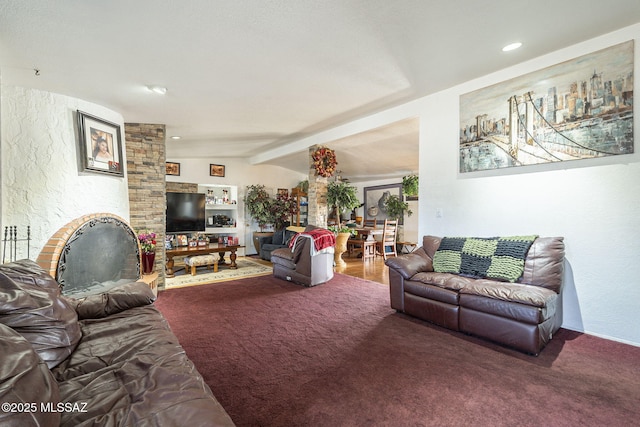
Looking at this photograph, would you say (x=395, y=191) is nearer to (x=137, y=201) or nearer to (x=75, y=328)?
(x=137, y=201)

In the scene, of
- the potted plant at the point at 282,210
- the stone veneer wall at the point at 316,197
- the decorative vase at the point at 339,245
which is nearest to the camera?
the stone veneer wall at the point at 316,197

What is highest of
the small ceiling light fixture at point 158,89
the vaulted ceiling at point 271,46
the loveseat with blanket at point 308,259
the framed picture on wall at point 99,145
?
the vaulted ceiling at point 271,46

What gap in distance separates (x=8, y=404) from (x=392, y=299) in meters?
3.09

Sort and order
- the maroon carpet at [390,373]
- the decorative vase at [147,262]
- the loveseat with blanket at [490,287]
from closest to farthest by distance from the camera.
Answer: the maroon carpet at [390,373]
the loveseat with blanket at [490,287]
the decorative vase at [147,262]

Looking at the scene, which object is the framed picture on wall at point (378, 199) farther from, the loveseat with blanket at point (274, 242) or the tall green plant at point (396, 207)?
the loveseat with blanket at point (274, 242)

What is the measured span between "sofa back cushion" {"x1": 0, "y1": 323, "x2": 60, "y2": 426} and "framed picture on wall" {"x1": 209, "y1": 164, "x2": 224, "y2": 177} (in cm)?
668

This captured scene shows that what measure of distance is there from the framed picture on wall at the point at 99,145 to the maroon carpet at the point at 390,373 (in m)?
2.08

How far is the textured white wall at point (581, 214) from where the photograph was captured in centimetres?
244

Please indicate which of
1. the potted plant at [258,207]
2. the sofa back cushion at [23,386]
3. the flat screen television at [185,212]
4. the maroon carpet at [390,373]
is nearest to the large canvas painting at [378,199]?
the potted plant at [258,207]

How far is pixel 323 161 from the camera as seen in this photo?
18.5 feet

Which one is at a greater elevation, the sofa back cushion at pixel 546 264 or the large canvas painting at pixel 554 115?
the large canvas painting at pixel 554 115

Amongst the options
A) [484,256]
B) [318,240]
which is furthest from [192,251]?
[484,256]

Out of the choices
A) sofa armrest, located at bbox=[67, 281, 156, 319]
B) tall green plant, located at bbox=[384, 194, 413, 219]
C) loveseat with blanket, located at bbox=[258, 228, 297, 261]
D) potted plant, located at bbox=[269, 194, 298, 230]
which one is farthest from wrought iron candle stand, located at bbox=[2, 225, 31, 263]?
tall green plant, located at bbox=[384, 194, 413, 219]

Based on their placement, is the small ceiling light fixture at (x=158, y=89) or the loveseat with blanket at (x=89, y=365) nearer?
the loveseat with blanket at (x=89, y=365)
